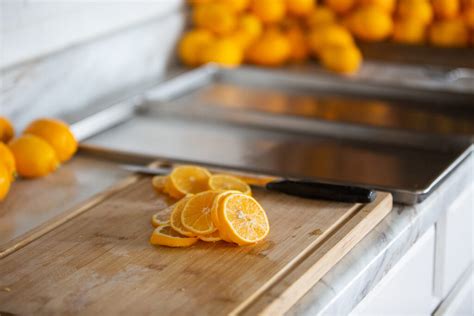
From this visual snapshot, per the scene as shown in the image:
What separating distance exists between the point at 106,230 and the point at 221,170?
0.27 m

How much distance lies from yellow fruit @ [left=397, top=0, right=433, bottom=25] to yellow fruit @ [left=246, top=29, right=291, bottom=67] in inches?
11.4

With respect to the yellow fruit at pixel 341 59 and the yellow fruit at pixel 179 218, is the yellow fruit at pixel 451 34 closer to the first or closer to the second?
the yellow fruit at pixel 341 59

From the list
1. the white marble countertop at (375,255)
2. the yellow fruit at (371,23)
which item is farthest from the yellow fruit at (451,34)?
the white marble countertop at (375,255)

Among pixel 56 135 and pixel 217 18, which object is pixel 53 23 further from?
pixel 217 18

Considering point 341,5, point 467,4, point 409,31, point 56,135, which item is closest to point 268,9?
point 341,5

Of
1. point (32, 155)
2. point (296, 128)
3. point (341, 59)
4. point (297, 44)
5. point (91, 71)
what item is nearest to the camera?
point (32, 155)

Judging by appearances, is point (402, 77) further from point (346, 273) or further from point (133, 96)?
point (346, 273)

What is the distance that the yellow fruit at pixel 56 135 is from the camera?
A: 1460mm

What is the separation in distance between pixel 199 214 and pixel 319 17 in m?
1.14

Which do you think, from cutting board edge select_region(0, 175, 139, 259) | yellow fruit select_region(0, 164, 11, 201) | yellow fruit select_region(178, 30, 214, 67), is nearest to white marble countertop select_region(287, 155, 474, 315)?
cutting board edge select_region(0, 175, 139, 259)

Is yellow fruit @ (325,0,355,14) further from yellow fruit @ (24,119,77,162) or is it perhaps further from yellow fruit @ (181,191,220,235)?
yellow fruit @ (181,191,220,235)

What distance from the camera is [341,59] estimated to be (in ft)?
6.81

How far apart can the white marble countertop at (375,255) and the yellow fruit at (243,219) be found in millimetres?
105

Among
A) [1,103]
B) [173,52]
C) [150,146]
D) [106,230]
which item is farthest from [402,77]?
[106,230]
